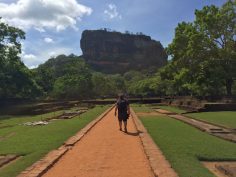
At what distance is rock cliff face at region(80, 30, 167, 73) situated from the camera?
528 ft

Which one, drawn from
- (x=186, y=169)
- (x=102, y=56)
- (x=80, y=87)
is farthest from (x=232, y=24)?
(x=102, y=56)

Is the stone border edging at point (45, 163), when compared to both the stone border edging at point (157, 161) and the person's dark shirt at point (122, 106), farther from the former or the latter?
the person's dark shirt at point (122, 106)

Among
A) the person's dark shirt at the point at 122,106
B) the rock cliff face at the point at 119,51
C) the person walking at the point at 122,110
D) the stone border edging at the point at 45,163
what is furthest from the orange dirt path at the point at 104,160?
the rock cliff face at the point at 119,51

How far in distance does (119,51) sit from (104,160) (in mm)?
163790

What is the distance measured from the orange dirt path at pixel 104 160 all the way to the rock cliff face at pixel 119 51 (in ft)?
476

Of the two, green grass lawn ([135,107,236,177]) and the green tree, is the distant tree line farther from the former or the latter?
green grass lawn ([135,107,236,177])

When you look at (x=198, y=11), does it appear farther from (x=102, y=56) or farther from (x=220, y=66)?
(x=102, y=56)

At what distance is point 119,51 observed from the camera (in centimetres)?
17150

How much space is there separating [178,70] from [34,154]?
120 feet

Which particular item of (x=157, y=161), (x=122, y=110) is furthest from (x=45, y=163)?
(x=122, y=110)

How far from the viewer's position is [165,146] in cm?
1041

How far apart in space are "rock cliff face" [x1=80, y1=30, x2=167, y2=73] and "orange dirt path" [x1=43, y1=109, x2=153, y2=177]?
144960 mm

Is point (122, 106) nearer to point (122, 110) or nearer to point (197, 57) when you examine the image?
point (122, 110)

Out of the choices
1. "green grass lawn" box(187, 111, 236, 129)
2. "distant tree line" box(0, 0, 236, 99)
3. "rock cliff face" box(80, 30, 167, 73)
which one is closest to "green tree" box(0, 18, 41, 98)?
A: "distant tree line" box(0, 0, 236, 99)
